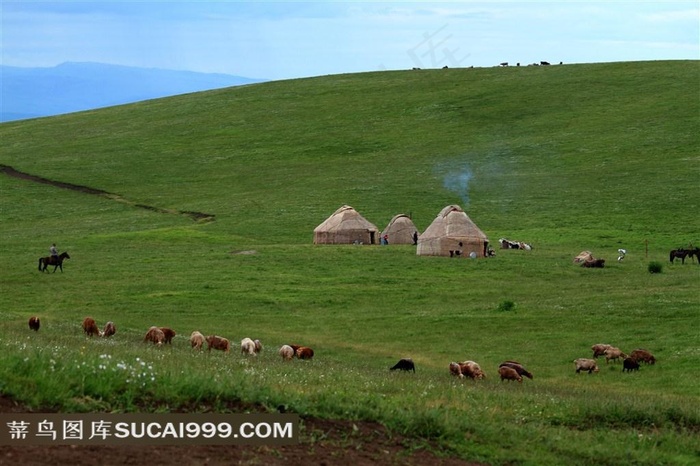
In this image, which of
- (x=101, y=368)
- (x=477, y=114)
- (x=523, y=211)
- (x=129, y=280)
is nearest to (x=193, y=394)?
(x=101, y=368)

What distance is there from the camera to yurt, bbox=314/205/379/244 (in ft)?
214

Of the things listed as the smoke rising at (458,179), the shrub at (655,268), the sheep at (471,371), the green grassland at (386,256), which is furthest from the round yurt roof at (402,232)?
the sheep at (471,371)

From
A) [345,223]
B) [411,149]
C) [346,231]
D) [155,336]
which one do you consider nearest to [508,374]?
[155,336]

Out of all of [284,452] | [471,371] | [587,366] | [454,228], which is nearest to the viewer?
[284,452]

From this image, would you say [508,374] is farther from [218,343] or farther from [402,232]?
[402,232]

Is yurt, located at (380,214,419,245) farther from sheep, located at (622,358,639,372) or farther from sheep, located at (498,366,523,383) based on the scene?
sheep, located at (498,366,523,383)

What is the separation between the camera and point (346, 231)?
6538cm

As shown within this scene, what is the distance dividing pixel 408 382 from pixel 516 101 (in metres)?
101

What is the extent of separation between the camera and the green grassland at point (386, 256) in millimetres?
14547

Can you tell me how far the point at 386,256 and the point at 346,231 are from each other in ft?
32.0

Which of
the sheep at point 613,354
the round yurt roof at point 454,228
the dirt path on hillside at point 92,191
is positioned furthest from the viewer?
the dirt path on hillside at point 92,191

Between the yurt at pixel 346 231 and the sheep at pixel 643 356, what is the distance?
36.3 meters

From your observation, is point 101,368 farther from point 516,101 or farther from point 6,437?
point 516,101

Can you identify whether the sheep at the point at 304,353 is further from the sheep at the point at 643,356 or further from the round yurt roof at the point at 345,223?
the round yurt roof at the point at 345,223
